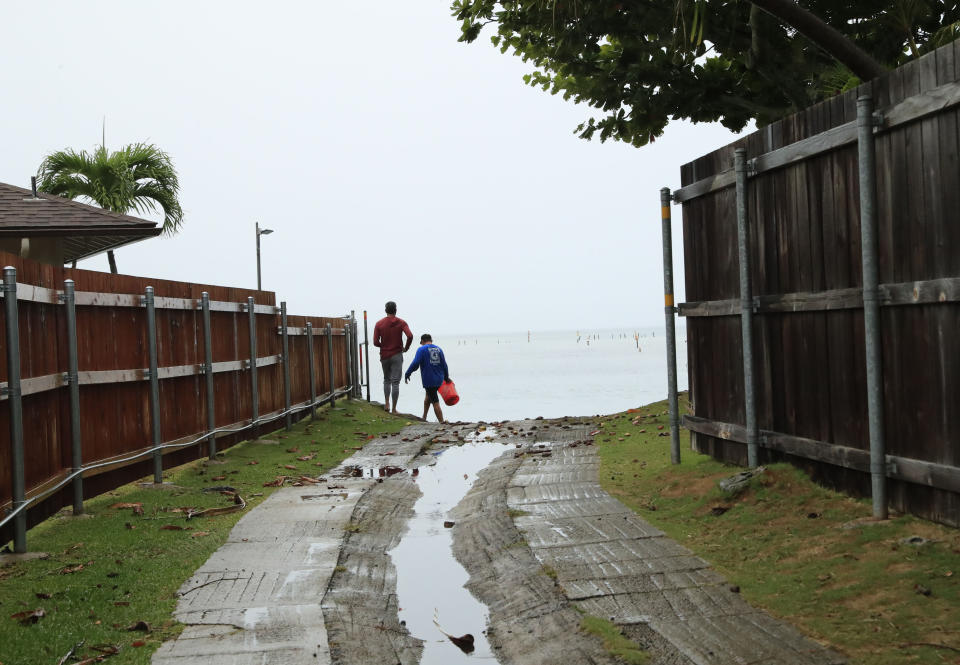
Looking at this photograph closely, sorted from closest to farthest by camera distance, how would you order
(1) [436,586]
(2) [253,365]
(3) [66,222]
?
(1) [436,586]
(2) [253,365]
(3) [66,222]

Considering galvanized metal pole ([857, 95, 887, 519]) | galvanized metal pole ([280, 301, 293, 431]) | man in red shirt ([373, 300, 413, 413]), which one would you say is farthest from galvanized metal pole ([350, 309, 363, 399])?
galvanized metal pole ([857, 95, 887, 519])

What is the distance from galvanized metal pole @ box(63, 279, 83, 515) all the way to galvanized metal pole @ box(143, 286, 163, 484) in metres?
1.54

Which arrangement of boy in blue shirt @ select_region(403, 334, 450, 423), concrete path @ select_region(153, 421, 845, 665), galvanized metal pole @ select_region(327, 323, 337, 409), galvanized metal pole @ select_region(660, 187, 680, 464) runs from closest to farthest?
concrete path @ select_region(153, 421, 845, 665) < galvanized metal pole @ select_region(660, 187, 680, 464) < boy in blue shirt @ select_region(403, 334, 450, 423) < galvanized metal pole @ select_region(327, 323, 337, 409)

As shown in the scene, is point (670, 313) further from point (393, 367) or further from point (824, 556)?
point (393, 367)

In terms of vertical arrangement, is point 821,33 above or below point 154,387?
above

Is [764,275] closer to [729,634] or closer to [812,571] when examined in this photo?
[812,571]

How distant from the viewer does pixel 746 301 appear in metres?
7.55

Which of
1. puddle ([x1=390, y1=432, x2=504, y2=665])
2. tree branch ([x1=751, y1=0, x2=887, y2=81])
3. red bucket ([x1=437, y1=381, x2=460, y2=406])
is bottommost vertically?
puddle ([x1=390, y1=432, x2=504, y2=665])

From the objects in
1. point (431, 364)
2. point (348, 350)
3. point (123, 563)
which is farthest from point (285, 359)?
point (123, 563)

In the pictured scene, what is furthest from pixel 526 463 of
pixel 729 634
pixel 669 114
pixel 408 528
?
pixel 669 114

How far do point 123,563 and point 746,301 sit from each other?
4.98 metres

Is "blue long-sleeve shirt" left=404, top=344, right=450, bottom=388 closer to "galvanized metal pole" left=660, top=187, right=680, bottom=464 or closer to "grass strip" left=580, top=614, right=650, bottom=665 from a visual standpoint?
"galvanized metal pole" left=660, top=187, right=680, bottom=464

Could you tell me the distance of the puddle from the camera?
4863mm

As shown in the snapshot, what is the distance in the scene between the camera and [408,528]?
7750mm
